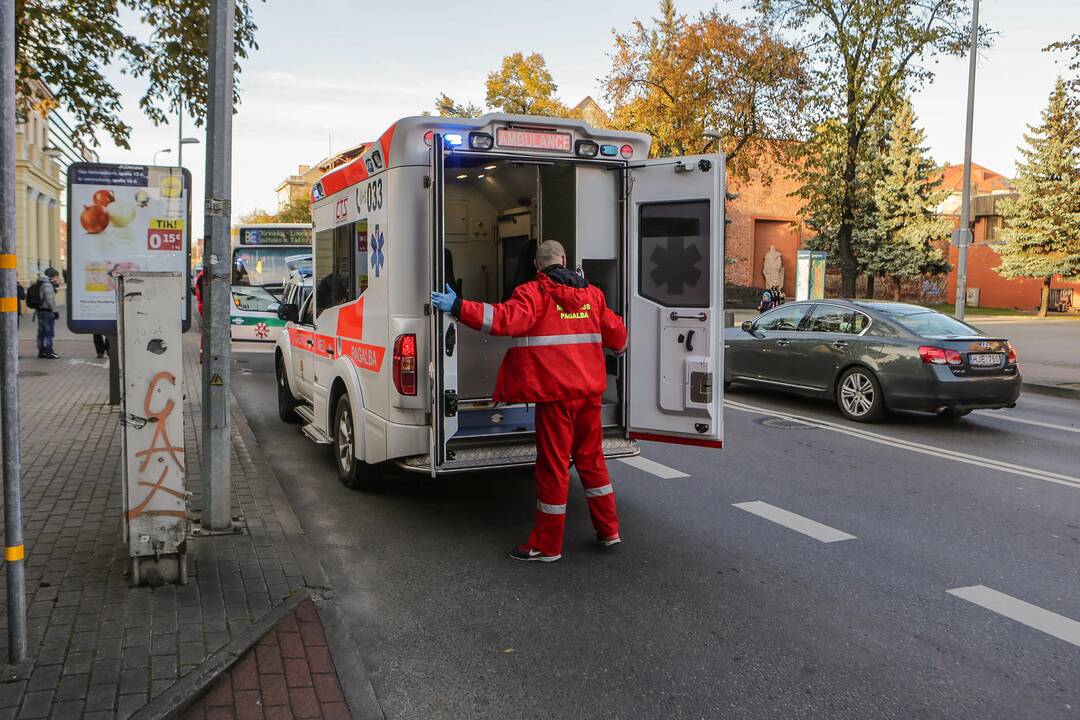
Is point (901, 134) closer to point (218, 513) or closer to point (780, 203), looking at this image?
point (780, 203)

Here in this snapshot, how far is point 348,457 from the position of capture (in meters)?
7.10

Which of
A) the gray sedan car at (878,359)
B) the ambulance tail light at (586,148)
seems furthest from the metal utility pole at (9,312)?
the gray sedan car at (878,359)

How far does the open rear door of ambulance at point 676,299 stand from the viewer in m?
6.12

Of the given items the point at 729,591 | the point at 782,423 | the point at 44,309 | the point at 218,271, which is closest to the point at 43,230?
the point at 44,309

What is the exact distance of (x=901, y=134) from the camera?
144 feet

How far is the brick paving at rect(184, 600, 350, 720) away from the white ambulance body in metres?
1.85

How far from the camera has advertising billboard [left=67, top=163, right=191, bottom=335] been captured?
761 cm

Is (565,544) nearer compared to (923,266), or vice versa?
(565,544)

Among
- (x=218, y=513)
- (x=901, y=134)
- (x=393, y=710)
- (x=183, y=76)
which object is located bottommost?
(x=393, y=710)

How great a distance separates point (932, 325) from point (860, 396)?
3.96 feet

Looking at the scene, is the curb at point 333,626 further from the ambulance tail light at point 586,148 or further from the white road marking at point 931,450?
the white road marking at point 931,450

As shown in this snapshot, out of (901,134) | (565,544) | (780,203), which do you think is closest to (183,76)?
(565,544)

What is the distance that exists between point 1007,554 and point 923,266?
1658 inches

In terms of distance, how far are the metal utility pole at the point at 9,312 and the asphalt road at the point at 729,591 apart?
60.9 inches
